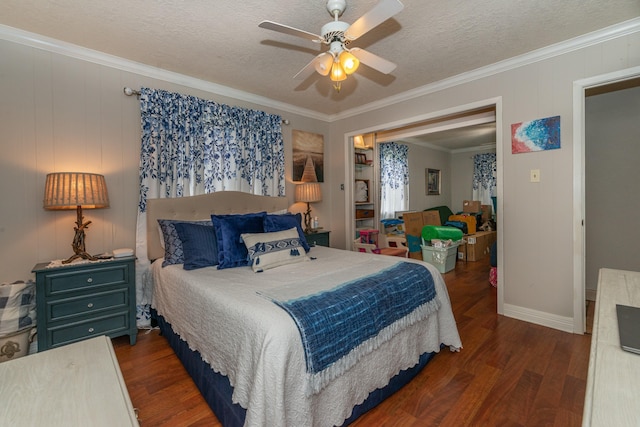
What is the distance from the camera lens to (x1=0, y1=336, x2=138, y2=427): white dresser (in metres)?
0.78

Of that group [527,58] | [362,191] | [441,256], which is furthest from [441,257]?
[527,58]

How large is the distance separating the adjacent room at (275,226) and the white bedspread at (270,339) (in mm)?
13

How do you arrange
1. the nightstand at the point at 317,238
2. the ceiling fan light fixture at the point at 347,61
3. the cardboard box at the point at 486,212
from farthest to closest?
1. the cardboard box at the point at 486,212
2. the nightstand at the point at 317,238
3. the ceiling fan light fixture at the point at 347,61

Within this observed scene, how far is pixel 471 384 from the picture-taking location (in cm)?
186

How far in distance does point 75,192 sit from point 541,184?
13.2 feet

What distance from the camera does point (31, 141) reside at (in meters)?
2.31

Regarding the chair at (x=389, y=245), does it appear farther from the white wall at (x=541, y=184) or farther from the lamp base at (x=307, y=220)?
the white wall at (x=541, y=184)

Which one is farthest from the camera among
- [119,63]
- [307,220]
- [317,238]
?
[307,220]

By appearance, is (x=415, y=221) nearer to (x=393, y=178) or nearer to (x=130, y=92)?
(x=393, y=178)

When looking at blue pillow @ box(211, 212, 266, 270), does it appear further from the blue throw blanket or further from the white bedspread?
the blue throw blanket

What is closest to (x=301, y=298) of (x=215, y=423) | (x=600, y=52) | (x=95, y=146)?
(x=215, y=423)

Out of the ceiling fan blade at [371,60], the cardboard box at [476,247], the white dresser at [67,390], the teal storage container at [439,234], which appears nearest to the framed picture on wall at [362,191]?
the teal storage container at [439,234]

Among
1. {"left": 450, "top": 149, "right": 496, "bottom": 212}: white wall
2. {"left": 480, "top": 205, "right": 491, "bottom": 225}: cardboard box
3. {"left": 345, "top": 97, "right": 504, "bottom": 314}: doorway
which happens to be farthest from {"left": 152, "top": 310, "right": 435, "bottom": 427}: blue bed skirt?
{"left": 450, "top": 149, "right": 496, "bottom": 212}: white wall

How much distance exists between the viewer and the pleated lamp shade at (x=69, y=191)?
6.97 feet
